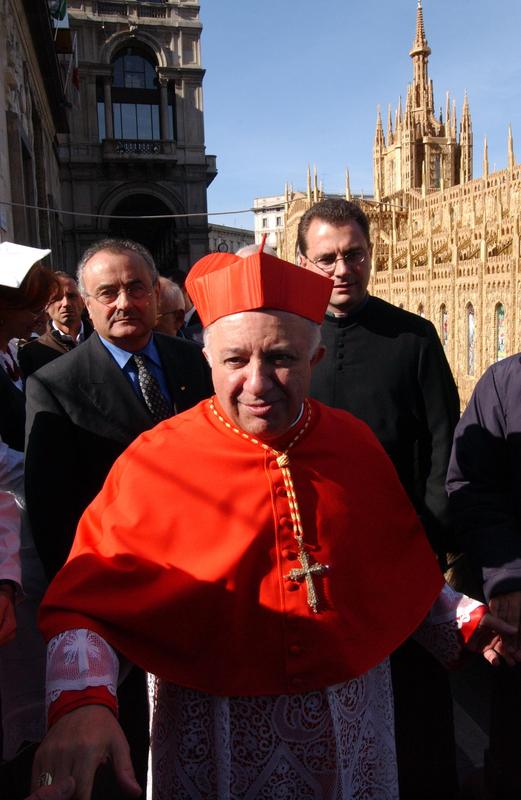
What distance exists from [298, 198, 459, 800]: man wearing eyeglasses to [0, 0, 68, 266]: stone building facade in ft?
25.2

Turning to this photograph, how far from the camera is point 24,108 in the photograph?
530 inches

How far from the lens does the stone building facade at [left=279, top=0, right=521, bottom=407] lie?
1952cm

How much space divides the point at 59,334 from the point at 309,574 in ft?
12.4

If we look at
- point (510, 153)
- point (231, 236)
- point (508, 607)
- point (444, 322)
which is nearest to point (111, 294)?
point (508, 607)

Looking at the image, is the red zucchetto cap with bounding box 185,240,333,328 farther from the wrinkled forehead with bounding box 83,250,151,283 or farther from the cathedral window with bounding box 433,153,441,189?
the cathedral window with bounding box 433,153,441,189

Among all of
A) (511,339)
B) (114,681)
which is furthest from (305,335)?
(511,339)

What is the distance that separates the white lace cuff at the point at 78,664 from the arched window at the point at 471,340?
20610 millimetres

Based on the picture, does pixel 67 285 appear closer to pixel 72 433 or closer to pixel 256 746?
pixel 72 433

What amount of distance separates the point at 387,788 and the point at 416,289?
2397cm

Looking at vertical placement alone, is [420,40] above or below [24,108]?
above

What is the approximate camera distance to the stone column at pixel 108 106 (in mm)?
32188

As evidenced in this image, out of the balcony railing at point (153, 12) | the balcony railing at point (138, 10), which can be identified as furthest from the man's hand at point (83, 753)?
the balcony railing at point (153, 12)

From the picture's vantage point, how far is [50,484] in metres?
2.49

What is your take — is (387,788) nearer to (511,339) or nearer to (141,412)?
(141,412)
